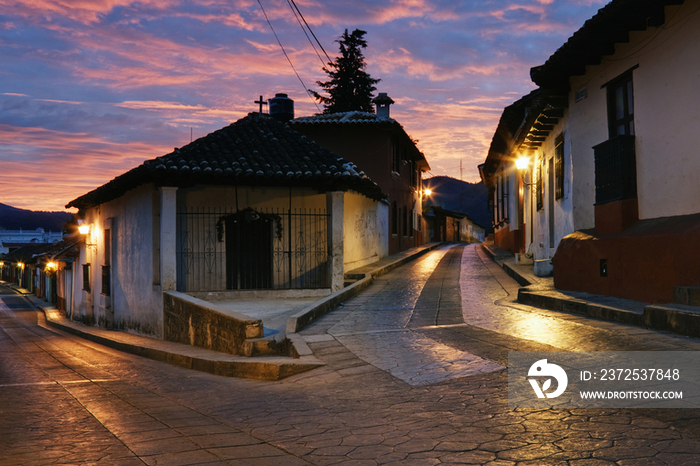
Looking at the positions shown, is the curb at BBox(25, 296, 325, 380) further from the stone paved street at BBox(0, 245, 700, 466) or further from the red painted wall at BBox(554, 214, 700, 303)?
the red painted wall at BBox(554, 214, 700, 303)

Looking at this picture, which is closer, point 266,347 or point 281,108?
point 266,347

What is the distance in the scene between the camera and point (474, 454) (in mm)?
3586

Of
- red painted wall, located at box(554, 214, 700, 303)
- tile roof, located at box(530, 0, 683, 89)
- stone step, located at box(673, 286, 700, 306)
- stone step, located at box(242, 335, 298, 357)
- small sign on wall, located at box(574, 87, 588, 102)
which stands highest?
tile roof, located at box(530, 0, 683, 89)

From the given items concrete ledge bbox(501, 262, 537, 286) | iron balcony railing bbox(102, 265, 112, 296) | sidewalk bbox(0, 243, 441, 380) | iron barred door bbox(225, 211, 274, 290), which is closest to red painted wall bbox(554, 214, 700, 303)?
concrete ledge bbox(501, 262, 537, 286)

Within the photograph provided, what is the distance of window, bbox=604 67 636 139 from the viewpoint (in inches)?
382

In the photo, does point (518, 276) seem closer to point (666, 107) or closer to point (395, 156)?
point (666, 107)

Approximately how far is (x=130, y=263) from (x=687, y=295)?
42.4 ft

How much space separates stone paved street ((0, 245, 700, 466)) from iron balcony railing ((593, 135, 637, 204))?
7.89ft

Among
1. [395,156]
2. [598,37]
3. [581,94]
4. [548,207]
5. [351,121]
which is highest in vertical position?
[351,121]

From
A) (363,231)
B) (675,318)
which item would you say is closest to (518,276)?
(363,231)

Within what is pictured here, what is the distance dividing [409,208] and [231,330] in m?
22.6

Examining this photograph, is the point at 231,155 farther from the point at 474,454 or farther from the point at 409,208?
the point at 409,208

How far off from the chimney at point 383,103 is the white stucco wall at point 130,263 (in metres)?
13.6

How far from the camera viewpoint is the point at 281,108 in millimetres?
19891
